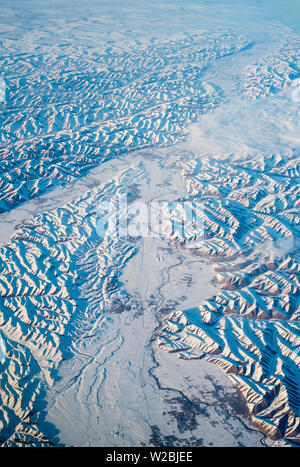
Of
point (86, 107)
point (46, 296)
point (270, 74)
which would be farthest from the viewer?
point (270, 74)

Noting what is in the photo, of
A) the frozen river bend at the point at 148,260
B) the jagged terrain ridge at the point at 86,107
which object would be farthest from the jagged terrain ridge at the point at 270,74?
the jagged terrain ridge at the point at 86,107

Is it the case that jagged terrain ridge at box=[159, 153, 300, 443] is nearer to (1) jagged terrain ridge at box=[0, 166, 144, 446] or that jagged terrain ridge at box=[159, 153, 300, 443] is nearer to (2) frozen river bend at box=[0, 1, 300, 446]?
(2) frozen river bend at box=[0, 1, 300, 446]

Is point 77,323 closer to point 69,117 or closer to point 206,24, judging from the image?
point 69,117

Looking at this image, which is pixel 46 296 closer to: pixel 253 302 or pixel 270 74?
pixel 253 302

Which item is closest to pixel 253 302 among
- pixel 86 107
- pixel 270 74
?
pixel 86 107

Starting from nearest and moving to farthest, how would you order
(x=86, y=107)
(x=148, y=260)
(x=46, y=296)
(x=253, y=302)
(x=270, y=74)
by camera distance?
(x=253, y=302) < (x=46, y=296) < (x=148, y=260) < (x=86, y=107) < (x=270, y=74)

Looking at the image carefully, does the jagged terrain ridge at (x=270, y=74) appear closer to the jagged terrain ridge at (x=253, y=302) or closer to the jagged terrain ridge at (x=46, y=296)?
the jagged terrain ridge at (x=253, y=302)

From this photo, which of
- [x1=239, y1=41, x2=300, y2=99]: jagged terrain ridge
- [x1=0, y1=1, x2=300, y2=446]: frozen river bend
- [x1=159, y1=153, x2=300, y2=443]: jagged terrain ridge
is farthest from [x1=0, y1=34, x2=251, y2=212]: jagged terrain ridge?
[x1=159, y1=153, x2=300, y2=443]: jagged terrain ridge
